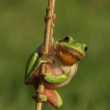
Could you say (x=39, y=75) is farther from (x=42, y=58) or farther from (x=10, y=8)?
(x=10, y=8)

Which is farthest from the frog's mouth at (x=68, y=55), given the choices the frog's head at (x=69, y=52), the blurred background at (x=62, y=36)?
the blurred background at (x=62, y=36)

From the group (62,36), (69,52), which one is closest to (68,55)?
(69,52)

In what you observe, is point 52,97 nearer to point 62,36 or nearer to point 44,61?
point 44,61

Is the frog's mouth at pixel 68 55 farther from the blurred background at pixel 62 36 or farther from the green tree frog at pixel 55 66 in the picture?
the blurred background at pixel 62 36

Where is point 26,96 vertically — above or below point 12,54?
below

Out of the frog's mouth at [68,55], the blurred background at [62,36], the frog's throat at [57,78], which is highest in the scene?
the blurred background at [62,36]

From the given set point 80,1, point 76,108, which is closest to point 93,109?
point 76,108
